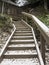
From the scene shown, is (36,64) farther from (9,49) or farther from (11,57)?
(9,49)

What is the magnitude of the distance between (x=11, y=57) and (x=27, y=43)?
2.15m

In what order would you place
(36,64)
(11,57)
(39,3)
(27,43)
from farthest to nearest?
1. (39,3)
2. (27,43)
3. (11,57)
4. (36,64)

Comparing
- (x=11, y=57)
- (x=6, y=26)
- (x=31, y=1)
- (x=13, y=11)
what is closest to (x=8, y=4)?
(x=13, y=11)

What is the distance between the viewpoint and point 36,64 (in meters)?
6.18

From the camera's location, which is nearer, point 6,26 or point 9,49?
point 9,49

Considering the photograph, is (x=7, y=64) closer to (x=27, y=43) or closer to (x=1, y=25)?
(x=27, y=43)

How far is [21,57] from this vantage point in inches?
273

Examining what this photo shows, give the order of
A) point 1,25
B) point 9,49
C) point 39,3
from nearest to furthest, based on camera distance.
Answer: point 9,49, point 1,25, point 39,3

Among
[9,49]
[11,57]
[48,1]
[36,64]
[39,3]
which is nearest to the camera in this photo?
[36,64]

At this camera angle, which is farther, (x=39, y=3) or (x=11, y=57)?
(x=39, y=3)

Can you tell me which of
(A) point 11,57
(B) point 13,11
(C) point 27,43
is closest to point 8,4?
(B) point 13,11

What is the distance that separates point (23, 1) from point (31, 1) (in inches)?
150

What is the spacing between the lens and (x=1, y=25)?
41.0 feet

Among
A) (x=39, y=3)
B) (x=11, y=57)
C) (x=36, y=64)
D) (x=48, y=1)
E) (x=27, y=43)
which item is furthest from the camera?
(x=39, y=3)
